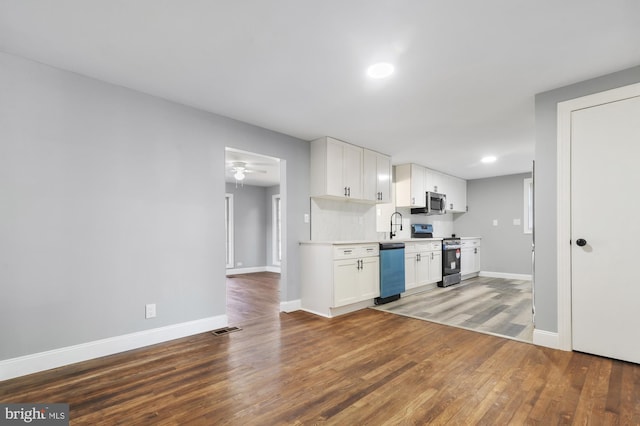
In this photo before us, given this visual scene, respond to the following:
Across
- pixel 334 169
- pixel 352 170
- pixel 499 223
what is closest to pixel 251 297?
pixel 334 169

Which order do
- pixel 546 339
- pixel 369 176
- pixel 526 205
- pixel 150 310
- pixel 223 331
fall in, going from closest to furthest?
1. pixel 546 339
2. pixel 150 310
3. pixel 223 331
4. pixel 369 176
5. pixel 526 205

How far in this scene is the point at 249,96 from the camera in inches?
114

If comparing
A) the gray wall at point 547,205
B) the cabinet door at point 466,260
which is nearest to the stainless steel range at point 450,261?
the cabinet door at point 466,260

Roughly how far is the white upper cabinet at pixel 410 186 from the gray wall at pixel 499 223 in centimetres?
210

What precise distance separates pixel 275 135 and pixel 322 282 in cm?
199

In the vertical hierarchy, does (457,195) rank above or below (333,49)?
below

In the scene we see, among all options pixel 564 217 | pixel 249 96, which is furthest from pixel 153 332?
pixel 564 217

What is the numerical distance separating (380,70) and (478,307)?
343 cm

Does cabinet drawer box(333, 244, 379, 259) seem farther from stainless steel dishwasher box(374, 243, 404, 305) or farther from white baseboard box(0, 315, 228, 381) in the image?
white baseboard box(0, 315, 228, 381)

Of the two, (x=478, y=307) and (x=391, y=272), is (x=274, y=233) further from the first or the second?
(x=478, y=307)

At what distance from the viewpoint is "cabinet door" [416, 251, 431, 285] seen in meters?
5.05

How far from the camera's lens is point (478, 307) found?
4137mm

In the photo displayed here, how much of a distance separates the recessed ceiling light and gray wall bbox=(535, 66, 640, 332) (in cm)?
155

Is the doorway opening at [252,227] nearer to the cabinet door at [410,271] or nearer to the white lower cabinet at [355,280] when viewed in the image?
the white lower cabinet at [355,280]
